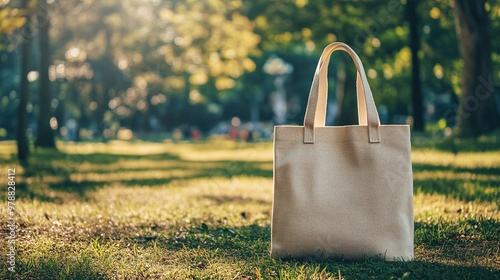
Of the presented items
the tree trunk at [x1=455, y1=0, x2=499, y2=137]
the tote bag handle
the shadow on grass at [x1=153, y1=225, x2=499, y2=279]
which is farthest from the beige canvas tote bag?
the tree trunk at [x1=455, y1=0, x2=499, y2=137]

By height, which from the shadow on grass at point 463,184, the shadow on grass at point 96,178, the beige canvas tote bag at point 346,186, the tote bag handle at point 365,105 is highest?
the tote bag handle at point 365,105

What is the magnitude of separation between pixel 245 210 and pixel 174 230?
1.50 metres

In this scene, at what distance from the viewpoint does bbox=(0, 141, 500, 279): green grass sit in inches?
137

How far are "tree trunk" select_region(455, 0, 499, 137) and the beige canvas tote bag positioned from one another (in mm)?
10634

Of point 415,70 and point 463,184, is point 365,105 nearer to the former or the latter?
point 463,184

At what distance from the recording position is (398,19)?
21.1m

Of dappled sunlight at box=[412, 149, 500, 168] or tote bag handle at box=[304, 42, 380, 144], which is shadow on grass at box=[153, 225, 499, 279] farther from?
dappled sunlight at box=[412, 149, 500, 168]

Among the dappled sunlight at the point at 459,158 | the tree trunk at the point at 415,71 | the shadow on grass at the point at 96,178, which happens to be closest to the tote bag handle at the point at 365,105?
the shadow on grass at the point at 96,178

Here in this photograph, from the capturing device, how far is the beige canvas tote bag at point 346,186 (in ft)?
12.0

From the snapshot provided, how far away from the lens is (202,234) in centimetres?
482

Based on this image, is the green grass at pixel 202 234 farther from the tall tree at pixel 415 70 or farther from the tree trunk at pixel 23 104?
the tall tree at pixel 415 70

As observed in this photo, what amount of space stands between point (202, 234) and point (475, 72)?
36.5ft

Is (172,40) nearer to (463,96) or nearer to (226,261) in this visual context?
(463,96)

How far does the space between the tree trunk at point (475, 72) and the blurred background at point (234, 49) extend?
24mm
